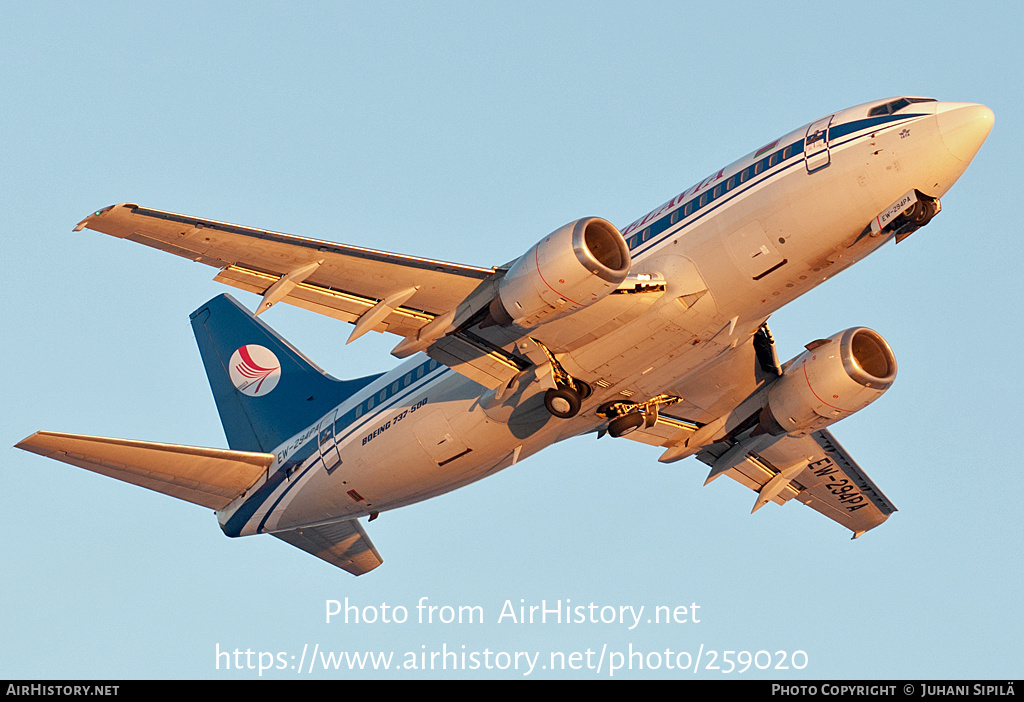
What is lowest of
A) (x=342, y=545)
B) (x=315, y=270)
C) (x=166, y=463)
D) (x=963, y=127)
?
(x=342, y=545)

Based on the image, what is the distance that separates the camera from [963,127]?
2230 centimetres

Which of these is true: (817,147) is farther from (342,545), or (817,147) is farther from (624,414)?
(342,545)

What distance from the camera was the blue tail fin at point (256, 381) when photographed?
32188mm

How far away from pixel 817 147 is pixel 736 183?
1777 millimetres

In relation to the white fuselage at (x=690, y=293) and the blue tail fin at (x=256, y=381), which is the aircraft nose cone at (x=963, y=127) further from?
the blue tail fin at (x=256, y=381)

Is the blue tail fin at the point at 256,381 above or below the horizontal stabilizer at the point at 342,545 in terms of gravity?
above

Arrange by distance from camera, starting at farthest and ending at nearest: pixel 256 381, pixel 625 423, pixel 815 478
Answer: pixel 256 381 < pixel 815 478 < pixel 625 423

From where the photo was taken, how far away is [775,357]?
96.9 ft

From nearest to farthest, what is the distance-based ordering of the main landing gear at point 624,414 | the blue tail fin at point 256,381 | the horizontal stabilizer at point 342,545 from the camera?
the main landing gear at point 624,414 < the blue tail fin at point 256,381 < the horizontal stabilizer at point 342,545

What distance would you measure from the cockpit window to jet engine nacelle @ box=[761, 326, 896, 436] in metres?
6.66

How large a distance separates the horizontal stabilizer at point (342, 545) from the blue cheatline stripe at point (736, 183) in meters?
12.5

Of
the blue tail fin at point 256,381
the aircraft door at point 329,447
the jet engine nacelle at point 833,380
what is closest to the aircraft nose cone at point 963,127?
the jet engine nacelle at point 833,380

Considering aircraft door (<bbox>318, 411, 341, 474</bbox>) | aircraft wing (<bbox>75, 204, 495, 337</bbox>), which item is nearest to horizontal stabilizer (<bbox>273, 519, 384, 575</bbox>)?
aircraft door (<bbox>318, 411, 341, 474</bbox>)

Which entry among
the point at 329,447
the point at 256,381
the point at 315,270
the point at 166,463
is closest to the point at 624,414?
the point at 329,447
